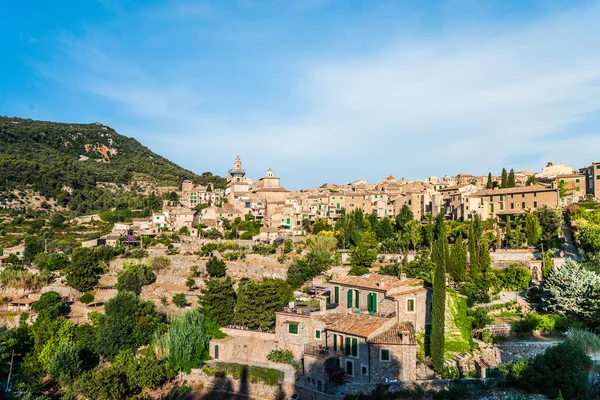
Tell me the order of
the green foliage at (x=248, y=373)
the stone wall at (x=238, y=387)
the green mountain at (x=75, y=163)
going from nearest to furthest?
the stone wall at (x=238, y=387) < the green foliage at (x=248, y=373) < the green mountain at (x=75, y=163)

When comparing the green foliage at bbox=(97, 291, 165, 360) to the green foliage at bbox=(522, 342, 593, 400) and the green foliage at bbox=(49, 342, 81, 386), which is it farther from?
the green foliage at bbox=(522, 342, 593, 400)

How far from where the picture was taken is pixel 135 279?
42.3m

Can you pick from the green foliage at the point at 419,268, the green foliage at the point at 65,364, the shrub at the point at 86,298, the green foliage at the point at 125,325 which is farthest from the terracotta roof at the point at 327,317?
the shrub at the point at 86,298

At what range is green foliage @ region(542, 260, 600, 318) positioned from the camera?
24906 millimetres

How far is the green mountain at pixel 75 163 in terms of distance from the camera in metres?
88.4

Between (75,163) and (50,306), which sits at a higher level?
(75,163)

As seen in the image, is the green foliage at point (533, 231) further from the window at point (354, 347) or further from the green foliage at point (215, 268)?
the green foliage at point (215, 268)

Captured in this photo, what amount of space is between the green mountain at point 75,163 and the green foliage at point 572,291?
75.0 m

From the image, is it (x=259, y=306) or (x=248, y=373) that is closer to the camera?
(x=248, y=373)

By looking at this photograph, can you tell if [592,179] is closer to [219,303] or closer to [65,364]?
[219,303]

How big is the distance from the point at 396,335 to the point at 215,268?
2664 cm

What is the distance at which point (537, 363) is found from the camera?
18.5 meters

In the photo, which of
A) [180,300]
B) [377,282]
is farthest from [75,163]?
[377,282]

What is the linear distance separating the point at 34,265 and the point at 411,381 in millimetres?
50152
